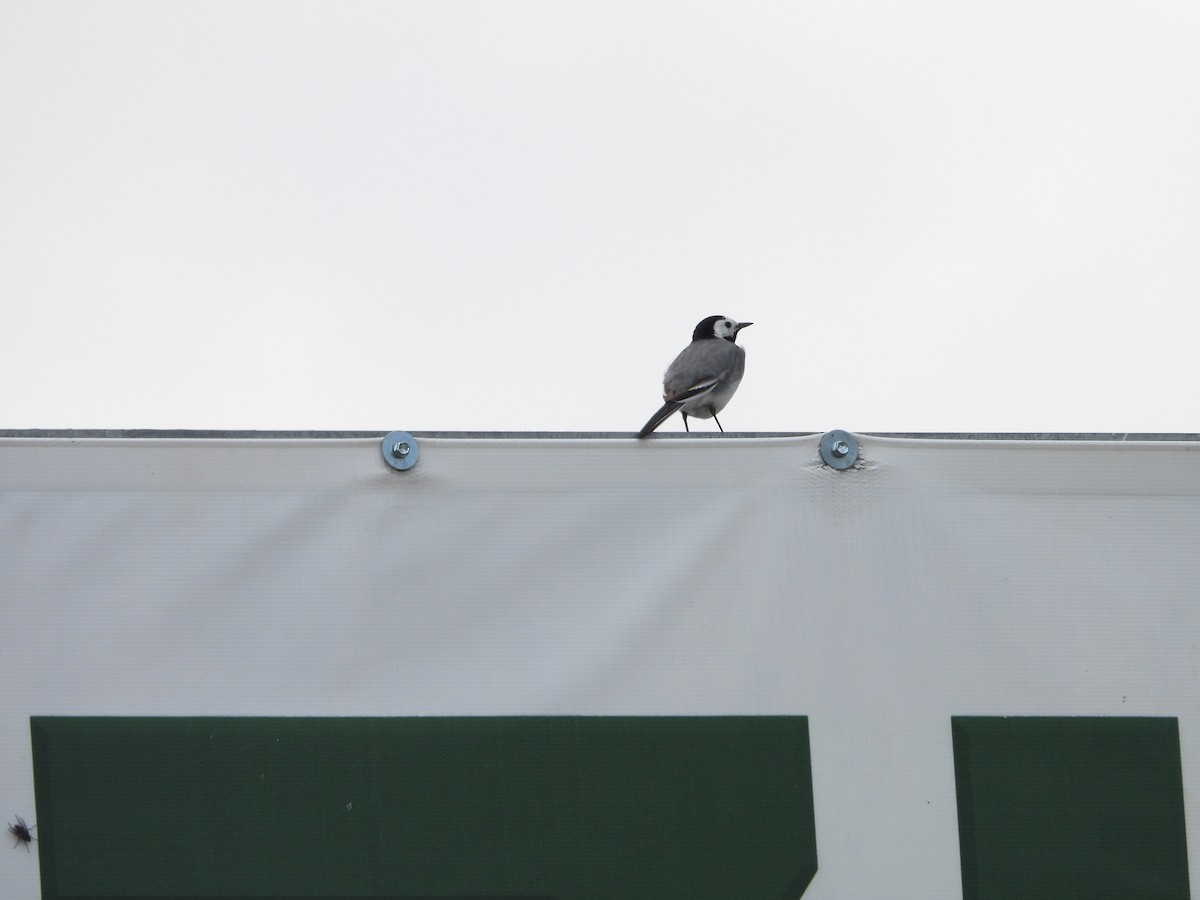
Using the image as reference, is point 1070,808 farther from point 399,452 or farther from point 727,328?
point 727,328

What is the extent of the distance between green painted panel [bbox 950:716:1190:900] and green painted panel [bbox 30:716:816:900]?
0.34 m

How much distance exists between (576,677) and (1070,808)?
3.27 ft

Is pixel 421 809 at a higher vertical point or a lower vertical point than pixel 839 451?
lower

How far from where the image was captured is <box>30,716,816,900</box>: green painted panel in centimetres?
226

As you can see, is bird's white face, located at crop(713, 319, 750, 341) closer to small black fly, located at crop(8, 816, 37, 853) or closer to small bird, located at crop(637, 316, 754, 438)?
small bird, located at crop(637, 316, 754, 438)

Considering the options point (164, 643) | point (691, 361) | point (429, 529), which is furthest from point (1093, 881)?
point (691, 361)

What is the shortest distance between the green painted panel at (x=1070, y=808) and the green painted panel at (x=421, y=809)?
34cm

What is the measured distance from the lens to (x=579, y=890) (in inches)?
89.7

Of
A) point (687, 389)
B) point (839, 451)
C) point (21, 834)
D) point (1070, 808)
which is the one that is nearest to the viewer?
point (21, 834)

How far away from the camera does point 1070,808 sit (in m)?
2.39

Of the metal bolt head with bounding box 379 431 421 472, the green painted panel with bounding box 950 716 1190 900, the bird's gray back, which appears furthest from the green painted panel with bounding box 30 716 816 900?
the bird's gray back

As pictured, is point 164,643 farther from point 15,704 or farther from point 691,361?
point 691,361

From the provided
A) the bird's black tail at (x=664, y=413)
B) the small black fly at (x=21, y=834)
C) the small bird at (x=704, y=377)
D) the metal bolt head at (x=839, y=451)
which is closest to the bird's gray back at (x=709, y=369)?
the small bird at (x=704, y=377)

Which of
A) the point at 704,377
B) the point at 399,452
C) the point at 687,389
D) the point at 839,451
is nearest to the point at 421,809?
the point at 399,452
